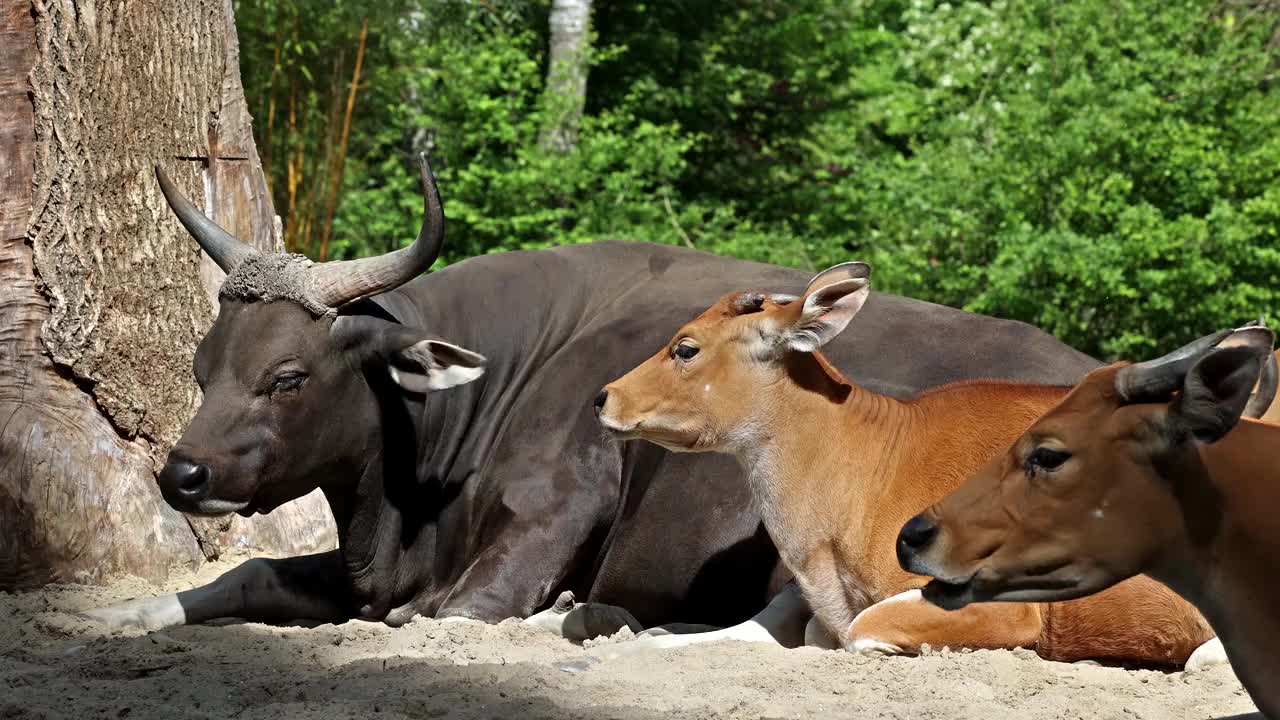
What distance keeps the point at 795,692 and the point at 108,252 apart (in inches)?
139

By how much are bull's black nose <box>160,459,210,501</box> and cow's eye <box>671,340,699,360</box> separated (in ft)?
5.33

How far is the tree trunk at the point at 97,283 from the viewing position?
6301 millimetres

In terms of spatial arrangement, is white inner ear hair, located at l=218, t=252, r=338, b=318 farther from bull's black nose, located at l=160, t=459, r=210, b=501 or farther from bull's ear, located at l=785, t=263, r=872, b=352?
bull's ear, located at l=785, t=263, r=872, b=352

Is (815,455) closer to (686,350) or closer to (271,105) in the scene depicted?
(686,350)

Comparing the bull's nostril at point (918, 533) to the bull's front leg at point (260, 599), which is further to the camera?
the bull's front leg at point (260, 599)

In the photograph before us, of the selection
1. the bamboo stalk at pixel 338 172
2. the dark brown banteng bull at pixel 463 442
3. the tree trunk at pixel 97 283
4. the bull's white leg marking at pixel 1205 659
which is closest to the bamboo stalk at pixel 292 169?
the bamboo stalk at pixel 338 172

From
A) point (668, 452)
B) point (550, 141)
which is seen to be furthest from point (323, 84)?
point (668, 452)

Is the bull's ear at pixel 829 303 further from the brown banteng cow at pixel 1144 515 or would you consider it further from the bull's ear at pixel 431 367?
the brown banteng cow at pixel 1144 515

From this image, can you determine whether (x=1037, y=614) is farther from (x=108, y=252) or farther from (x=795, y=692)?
(x=108, y=252)

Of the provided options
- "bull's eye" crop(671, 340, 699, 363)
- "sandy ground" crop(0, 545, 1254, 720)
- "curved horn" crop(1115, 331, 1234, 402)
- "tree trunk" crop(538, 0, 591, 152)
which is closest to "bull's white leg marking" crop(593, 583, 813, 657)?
"sandy ground" crop(0, 545, 1254, 720)

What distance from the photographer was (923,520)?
3924mm

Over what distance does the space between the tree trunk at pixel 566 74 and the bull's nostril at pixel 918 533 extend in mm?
11384

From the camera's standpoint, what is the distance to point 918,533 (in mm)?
3904

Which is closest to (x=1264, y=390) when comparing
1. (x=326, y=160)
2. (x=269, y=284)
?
(x=269, y=284)
